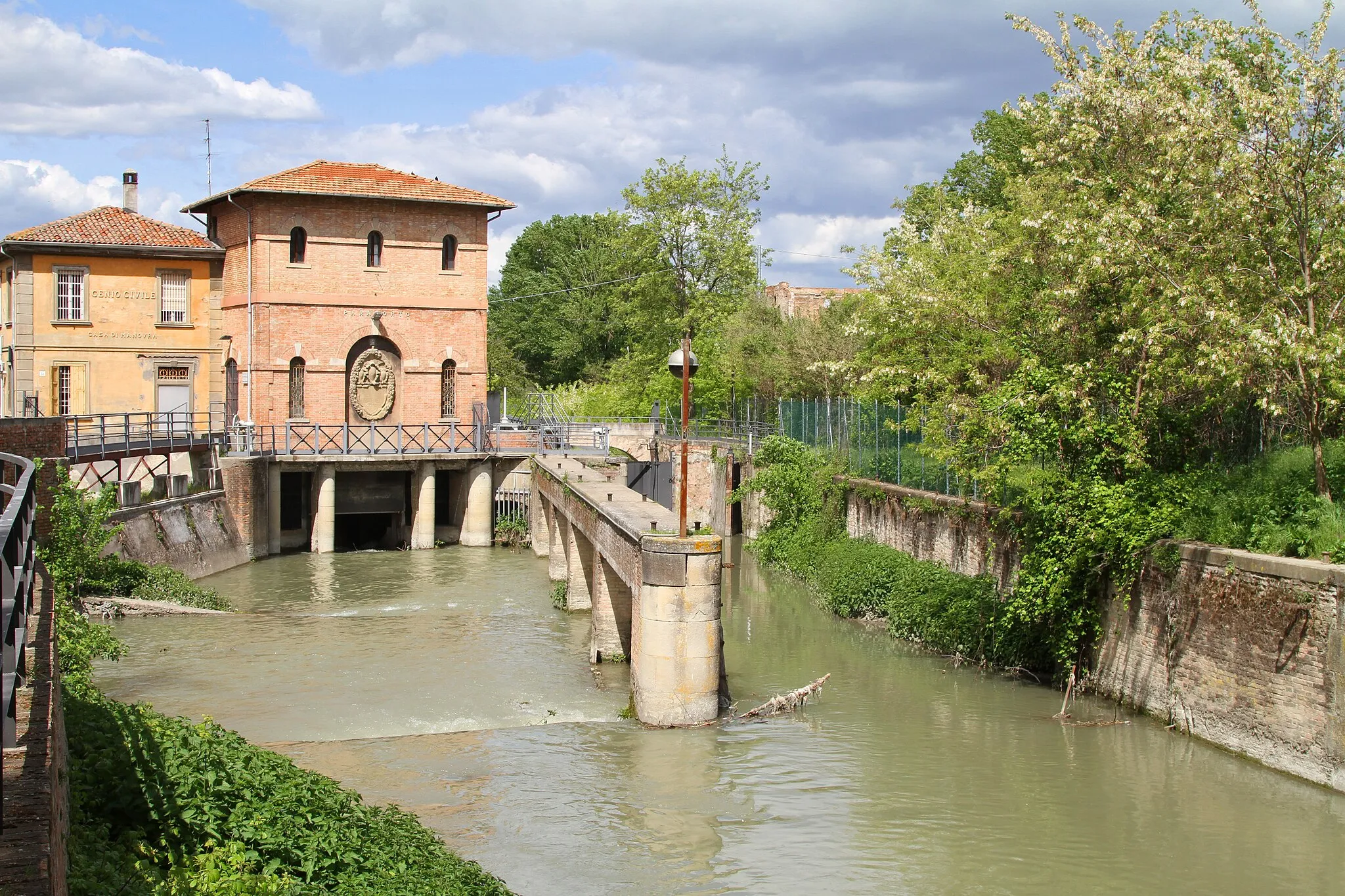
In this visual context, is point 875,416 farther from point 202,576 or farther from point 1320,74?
point 202,576

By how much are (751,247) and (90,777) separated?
45.2 metres

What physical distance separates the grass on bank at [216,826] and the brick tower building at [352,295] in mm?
25939

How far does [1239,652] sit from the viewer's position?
13.5m

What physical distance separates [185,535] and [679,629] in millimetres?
17591

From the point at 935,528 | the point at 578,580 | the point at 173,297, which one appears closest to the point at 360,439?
the point at 173,297

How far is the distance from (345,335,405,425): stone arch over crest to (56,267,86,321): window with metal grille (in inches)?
304

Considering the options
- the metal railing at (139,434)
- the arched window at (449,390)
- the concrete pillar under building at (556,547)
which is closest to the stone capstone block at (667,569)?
the concrete pillar under building at (556,547)

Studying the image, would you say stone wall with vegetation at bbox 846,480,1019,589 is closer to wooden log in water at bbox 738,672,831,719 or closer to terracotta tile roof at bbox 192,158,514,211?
wooden log in water at bbox 738,672,831,719

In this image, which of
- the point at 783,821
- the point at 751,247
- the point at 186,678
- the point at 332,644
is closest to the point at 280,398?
the point at 332,644

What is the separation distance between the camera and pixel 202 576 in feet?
91.8

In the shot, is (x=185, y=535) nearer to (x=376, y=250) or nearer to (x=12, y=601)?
(x=376, y=250)

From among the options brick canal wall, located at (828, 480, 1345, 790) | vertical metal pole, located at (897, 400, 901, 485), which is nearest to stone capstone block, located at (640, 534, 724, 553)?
brick canal wall, located at (828, 480, 1345, 790)

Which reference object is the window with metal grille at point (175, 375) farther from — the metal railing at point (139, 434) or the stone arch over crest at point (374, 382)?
the stone arch over crest at point (374, 382)

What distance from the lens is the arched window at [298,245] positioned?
3506cm
